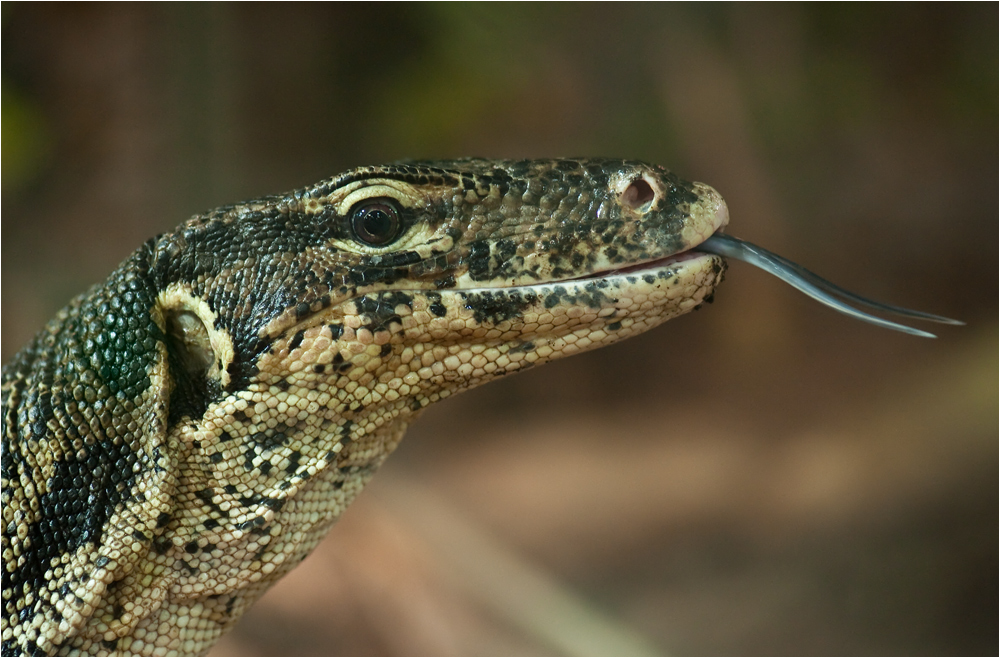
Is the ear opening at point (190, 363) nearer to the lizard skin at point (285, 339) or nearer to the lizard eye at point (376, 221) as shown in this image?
the lizard skin at point (285, 339)

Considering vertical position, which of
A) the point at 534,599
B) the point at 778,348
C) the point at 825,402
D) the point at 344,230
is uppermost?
the point at 344,230

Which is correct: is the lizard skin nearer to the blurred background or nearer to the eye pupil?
the eye pupil

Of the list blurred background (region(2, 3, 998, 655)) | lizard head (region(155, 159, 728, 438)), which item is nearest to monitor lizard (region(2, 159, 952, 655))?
lizard head (region(155, 159, 728, 438))

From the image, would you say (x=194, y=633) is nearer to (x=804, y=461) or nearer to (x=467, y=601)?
(x=467, y=601)

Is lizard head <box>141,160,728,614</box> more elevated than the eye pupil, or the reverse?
the eye pupil

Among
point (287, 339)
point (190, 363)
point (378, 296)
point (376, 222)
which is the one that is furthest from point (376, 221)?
point (190, 363)

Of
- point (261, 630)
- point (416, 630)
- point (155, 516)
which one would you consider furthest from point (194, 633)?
point (416, 630)
